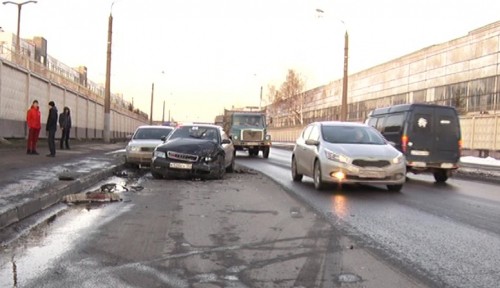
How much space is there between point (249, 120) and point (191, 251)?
24.7 metres

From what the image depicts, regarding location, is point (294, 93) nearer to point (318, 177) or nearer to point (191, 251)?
point (318, 177)

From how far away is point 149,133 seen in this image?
18.8 m

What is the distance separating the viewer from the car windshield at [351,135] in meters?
12.5

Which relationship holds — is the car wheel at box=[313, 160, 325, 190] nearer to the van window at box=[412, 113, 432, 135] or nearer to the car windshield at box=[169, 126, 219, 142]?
the car windshield at box=[169, 126, 219, 142]

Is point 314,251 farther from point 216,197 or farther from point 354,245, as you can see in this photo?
point 216,197

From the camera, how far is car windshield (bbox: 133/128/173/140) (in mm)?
18375

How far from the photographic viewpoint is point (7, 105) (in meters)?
21.4

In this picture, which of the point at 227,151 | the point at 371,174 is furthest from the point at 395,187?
the point at 227,151

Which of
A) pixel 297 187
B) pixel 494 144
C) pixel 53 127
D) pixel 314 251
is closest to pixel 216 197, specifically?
pixel 297 187

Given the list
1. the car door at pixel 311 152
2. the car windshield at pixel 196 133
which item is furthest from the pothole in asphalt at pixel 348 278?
the car windshield at pixel 196 133

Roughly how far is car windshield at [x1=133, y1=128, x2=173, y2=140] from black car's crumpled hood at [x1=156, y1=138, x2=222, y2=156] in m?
4.09

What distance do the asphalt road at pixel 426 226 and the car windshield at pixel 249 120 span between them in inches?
668

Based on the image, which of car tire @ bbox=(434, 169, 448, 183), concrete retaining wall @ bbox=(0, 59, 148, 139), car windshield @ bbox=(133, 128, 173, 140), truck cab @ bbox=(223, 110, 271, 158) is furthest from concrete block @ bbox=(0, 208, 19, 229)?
truck cab @ bbox=(223, 110, 271, 158)

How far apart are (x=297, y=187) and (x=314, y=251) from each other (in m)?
6.82
